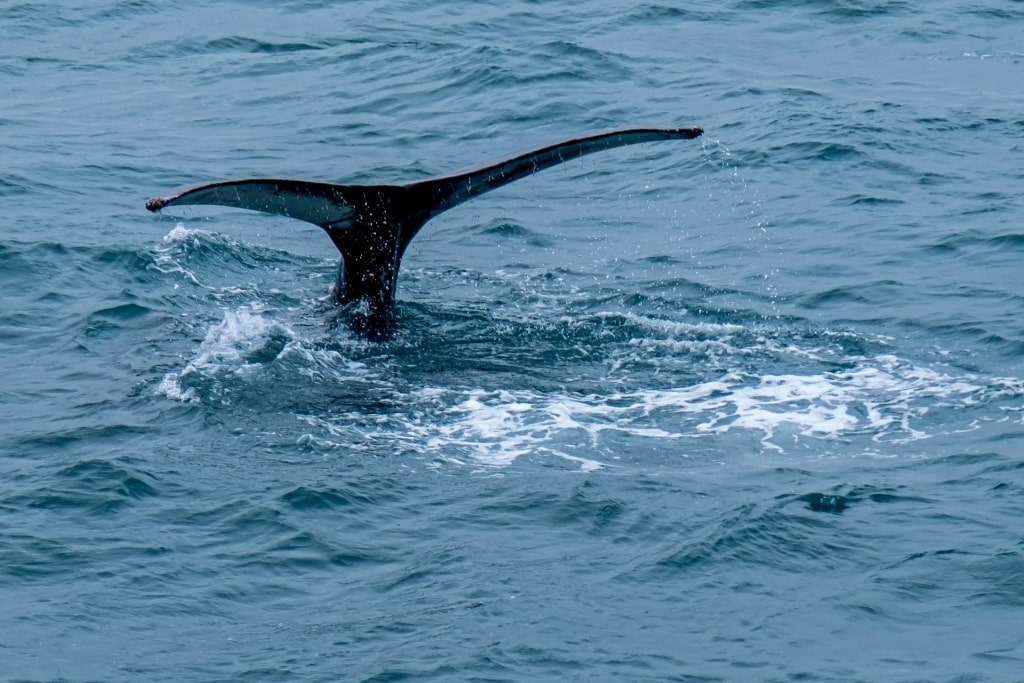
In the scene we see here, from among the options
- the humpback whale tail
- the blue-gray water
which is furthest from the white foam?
the humpback whale tail

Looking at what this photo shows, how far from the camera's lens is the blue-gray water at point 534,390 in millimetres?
8148

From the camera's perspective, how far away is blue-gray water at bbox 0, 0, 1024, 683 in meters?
8.15

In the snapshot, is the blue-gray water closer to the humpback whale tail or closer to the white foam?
the white foam

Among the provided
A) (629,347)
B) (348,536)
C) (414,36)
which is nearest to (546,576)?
(348,536)

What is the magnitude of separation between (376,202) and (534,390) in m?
1.81

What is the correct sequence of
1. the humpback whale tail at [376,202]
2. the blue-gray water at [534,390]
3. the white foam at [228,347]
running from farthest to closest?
the white foam at [228,347]
the humpback whale tail at [376,202]
the blue-gray water at [534,390]

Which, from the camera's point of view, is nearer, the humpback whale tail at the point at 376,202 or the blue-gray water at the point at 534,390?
the blue-gray water at the point at 534,390

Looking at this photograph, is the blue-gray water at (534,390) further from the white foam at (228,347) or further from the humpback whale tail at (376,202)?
the humpback whale tail at (376,202)

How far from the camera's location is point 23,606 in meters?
8.35

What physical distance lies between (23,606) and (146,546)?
2.69 feet

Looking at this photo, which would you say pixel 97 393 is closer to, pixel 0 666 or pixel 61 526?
pixel 61 526

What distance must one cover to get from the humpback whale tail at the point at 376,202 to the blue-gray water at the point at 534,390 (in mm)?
361

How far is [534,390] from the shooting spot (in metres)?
11.5

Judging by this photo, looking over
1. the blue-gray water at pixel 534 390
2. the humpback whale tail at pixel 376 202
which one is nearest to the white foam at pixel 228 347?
the blue-gray water at pixel 534 390
